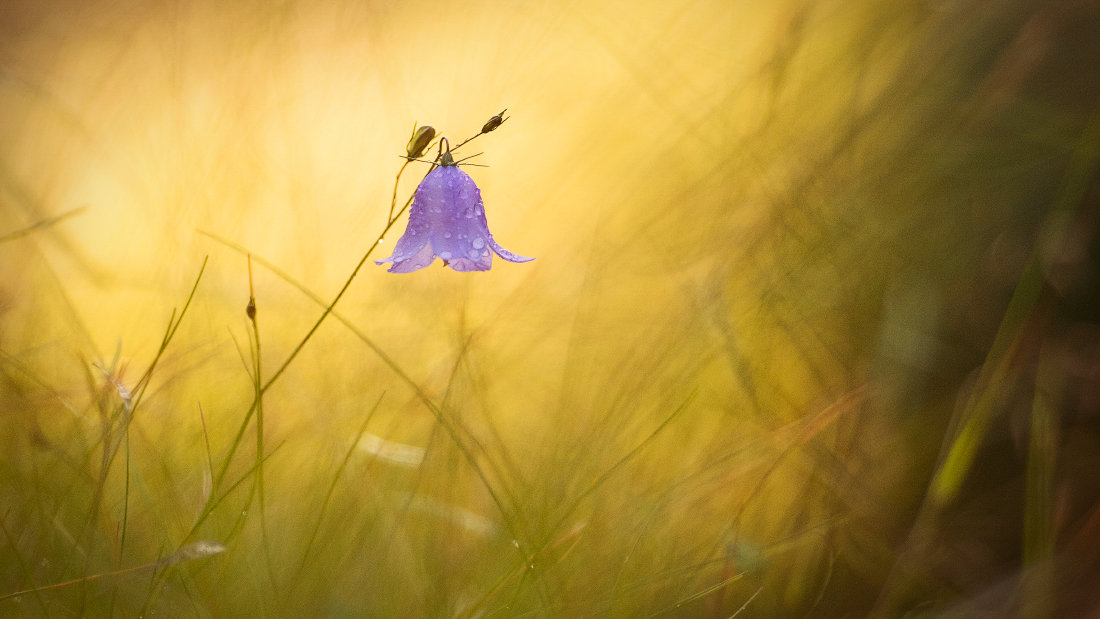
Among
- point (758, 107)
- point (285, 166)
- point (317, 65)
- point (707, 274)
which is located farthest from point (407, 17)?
point (707, 274)

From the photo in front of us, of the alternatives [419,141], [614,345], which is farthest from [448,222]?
[614,345]

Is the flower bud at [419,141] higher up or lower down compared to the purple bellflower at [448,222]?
lower down

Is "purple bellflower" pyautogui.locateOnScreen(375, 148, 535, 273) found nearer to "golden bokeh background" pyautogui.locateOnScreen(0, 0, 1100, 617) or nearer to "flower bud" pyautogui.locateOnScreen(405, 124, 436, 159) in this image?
"golden bokeh background" pyautogui.locateOnScreen(0, 0, 1100, 617)

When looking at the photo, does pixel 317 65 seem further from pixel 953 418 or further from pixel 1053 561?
pixel 1053 561

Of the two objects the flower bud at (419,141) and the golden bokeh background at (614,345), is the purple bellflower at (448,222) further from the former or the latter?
the flower bud at (419,141)

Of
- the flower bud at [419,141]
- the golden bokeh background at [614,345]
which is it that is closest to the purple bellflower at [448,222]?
the golden bokeh background at [614,345]

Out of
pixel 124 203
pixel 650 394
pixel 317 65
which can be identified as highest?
pixel 317 65

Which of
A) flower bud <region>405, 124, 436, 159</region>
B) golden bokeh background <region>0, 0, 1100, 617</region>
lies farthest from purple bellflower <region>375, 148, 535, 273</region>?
Result: flower bud <region>405, 124, 436, 159</region>
